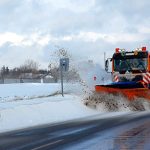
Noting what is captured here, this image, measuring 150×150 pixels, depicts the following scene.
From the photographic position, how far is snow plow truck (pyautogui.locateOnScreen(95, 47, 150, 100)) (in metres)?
26.4

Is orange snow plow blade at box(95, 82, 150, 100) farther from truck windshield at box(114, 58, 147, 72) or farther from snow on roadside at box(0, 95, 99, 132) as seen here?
truck windshield at box(114, 58, 147, 72)

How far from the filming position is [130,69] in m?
26.9

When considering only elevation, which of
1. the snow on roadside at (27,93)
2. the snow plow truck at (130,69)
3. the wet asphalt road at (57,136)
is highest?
the snow plow truck at (130,69)

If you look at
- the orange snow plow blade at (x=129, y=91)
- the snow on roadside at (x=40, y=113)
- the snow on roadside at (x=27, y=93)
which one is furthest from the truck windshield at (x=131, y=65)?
the snow on roadside at (x=27, y=93)

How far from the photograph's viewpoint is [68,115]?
23.0 m

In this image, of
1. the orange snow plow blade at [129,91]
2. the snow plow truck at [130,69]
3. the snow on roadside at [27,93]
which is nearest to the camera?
the orange snow plow blade at [129,91]

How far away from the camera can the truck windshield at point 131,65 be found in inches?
1048

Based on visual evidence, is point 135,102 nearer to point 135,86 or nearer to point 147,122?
point 135,86

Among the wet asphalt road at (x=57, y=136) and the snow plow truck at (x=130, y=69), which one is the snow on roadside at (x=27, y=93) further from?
the wet asphalt road at (x=57, y=136)

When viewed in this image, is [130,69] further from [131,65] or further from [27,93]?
[27,93]

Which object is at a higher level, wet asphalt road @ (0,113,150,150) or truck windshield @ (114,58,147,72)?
truck windshield @ (114,58,147,72)

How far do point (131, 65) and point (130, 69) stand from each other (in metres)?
0.23

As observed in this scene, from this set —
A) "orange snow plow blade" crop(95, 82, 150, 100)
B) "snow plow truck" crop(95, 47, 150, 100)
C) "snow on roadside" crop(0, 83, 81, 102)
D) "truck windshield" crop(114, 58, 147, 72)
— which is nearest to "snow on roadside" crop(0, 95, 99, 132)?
"orange snow plow blade" crop(95, 82, 150, 100)

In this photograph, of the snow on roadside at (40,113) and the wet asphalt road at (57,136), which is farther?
the snow on roadside at (40,113)
